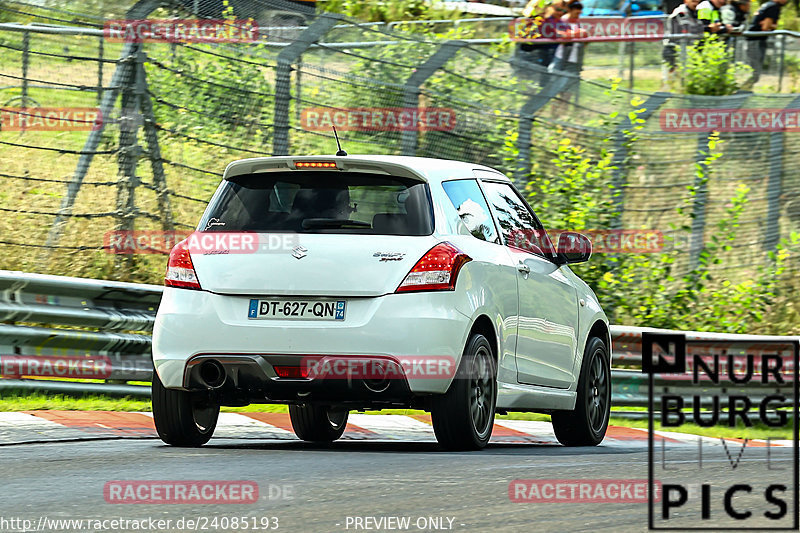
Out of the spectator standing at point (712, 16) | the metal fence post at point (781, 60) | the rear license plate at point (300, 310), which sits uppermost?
the spectator standing at point (712, 16)

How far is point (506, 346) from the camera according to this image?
→ 30.6ft

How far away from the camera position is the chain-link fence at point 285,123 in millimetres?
14266

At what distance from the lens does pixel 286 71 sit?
1544 cm

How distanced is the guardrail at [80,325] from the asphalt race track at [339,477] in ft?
3.53

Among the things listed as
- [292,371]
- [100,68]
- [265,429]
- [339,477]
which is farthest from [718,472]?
[100,68]

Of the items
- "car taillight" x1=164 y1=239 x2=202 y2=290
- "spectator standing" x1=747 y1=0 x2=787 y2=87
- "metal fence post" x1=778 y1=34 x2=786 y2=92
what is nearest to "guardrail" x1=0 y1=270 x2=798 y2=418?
"car taillight" x1=164 y1=239 x2=202 y2=290

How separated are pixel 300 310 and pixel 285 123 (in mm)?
7326

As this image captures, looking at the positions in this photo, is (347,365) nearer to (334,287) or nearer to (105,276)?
(334,287)

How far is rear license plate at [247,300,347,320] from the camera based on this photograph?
843 cm

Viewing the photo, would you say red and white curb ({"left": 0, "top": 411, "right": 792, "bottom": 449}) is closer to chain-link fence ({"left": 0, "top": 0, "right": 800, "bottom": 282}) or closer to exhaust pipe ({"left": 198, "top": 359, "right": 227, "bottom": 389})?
exhaust pipe ({"left": 198, "top": 359, "right": 227, "bottom": 389})

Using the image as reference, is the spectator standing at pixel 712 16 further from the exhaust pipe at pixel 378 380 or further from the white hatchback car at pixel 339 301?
the exhaust pipe at pixel 378 380

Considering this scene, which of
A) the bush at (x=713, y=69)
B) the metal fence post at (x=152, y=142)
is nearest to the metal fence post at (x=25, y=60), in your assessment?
the metal fence post at (x=152, y=142)

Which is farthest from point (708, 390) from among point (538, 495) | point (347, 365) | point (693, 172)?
point (538, 495)

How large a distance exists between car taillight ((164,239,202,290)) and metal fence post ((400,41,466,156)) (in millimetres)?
7839
